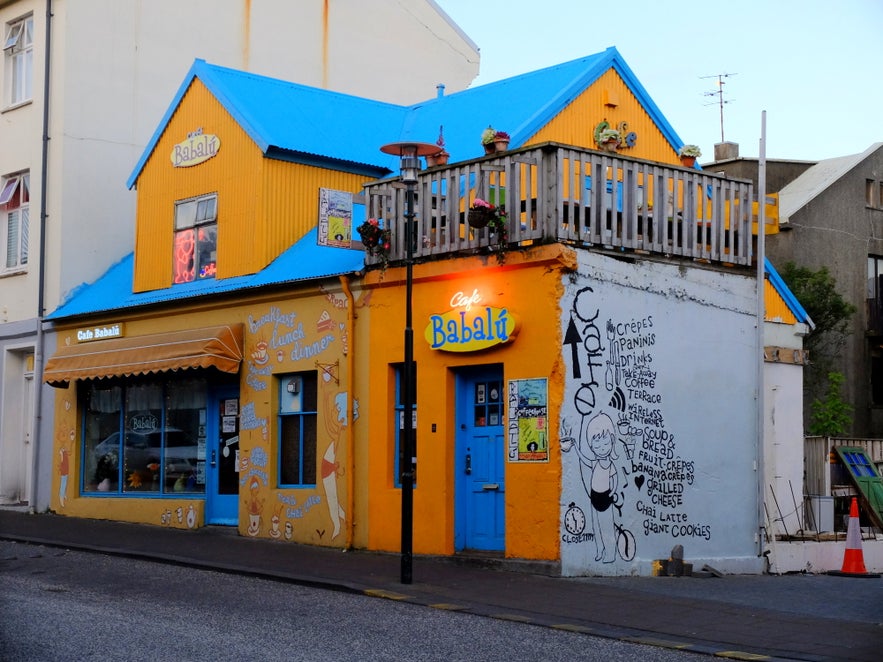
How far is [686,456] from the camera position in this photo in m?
16.2

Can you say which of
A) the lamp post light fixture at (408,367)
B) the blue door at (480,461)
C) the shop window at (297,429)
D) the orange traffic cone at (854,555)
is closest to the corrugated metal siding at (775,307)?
the orange traffic cone at (854,555)

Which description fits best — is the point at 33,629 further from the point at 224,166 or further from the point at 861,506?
the point at 861,506

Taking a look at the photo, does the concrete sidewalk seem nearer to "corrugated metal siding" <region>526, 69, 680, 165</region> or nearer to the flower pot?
the flower pot

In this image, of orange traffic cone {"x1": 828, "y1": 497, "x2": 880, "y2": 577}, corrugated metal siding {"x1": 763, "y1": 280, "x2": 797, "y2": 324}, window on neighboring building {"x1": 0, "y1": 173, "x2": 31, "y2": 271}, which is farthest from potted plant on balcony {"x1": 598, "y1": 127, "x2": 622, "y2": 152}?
window on neighboring building {"x1": 0, "y1": 173, "x2": 31, "y2": 271}

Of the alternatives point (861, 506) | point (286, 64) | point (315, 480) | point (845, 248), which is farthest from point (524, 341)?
point (845, 248)

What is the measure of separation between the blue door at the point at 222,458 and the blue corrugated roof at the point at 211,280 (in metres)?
1.69

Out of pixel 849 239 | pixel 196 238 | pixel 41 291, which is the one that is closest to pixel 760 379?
pixel 196 238

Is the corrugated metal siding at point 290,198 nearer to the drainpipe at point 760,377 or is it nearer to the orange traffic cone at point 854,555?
the drainpipe at point 760,377

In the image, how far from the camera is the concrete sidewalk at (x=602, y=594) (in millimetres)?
10922

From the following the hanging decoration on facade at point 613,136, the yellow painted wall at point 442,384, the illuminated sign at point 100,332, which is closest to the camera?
the yellow painted wall at point 442,384

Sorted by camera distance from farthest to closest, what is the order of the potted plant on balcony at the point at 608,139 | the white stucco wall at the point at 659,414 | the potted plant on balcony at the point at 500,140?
the potted plant on balcony at the point at 608,139
the potted plant on balcony at the point at 500,140
the white stucco wall at the point at 659,414

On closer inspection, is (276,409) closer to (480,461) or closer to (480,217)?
(480,461)

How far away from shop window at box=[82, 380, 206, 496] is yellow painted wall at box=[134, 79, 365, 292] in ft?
6.15

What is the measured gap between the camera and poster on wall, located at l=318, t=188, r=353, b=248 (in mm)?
17109
